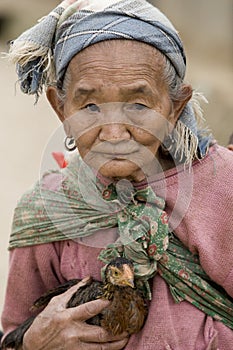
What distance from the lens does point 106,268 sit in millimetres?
2516

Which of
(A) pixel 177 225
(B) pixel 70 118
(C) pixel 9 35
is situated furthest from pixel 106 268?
(C) pixel 9 35

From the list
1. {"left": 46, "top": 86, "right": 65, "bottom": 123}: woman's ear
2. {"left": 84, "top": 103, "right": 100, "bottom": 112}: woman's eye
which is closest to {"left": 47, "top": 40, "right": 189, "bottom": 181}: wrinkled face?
{"left": 84, "top": 103, "right": 100, "bottom": 112}: woman's eye

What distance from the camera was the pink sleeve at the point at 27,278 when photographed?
2.78 metres

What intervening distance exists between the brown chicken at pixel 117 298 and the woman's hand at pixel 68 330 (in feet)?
0.08

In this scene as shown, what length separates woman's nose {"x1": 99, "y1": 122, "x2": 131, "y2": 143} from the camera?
230 centimetres

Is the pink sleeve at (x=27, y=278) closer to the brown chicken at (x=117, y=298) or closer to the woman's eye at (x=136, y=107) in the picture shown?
A: the brown chicken at (x=117, y=298)

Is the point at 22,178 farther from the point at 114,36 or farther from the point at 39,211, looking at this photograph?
the point at 114,36

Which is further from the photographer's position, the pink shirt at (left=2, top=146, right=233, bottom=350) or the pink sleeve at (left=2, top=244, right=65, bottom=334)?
the pink sleeve at (left=2, top=244, right=65, bottom=334)

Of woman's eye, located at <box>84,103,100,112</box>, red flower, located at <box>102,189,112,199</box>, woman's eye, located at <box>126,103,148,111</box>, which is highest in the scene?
woman's eye, located at <box>126,103,148,111</box>

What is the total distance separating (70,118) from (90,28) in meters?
0.30

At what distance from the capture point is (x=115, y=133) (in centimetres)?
230

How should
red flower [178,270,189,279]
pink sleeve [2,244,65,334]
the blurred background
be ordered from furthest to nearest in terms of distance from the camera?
the blurred background, pink sleeve [2,244,65,334], red flower [178,270,189,279]

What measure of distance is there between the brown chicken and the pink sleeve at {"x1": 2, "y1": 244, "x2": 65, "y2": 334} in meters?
0.20

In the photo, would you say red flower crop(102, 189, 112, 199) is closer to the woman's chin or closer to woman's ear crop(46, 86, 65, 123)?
the woman's chin
